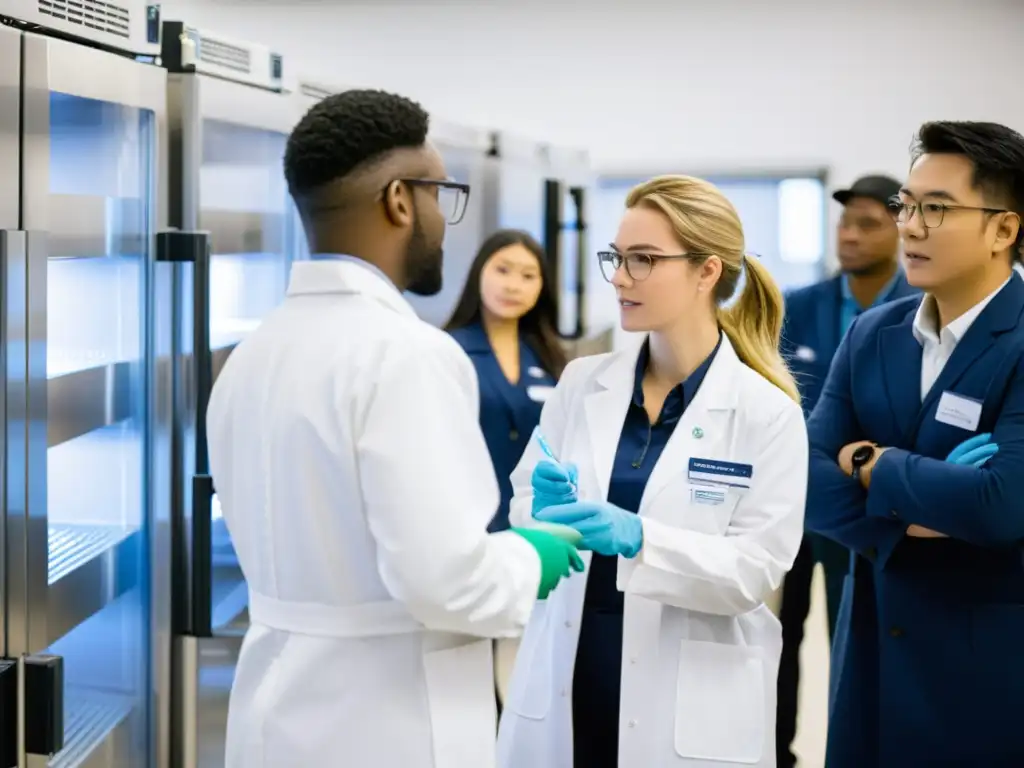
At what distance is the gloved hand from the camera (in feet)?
5.02

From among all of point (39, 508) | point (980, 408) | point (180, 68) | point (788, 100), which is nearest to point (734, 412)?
point (980, 408)

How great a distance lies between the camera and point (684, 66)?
6863mm

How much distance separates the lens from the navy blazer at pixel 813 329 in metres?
3.74

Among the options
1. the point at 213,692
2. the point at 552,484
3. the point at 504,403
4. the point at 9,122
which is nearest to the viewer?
the point at 9,122

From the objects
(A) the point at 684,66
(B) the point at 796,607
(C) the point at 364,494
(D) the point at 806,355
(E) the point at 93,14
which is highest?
(A) the point at 684,66

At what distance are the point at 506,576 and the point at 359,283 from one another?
392 millimetres

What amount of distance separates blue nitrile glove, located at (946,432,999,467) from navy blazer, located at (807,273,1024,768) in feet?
0.06

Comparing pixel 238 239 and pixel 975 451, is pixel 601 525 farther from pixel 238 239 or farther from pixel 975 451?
pixel 238 239

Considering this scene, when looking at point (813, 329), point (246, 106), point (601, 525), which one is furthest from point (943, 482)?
point (813, 329)

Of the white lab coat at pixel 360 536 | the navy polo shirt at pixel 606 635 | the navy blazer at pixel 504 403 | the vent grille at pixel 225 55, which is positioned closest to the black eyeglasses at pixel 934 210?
the navy polo shirt at pixel 606 635

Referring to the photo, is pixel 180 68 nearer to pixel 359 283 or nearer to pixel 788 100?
pixel 359 283

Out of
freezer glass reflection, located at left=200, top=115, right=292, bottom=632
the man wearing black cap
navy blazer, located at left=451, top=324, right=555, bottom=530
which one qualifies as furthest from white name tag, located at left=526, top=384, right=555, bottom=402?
freezer glass reflection, located at left=200, top=115, right=292, bottom=632

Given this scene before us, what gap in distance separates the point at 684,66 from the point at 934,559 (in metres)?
5.22

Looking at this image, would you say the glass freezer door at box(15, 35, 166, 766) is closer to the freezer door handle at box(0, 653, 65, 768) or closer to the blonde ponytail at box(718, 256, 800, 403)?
the freezer door handle at box(0, 653, 65, 768)
